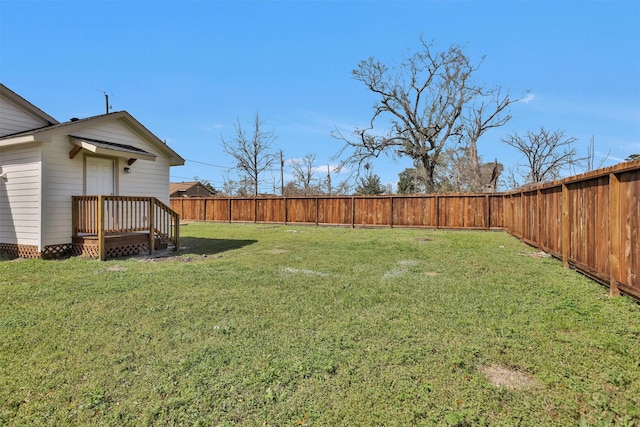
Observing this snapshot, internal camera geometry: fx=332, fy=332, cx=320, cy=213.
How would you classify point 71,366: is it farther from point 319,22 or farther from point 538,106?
point 538,106

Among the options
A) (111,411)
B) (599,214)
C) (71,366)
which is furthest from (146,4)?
(599,214)

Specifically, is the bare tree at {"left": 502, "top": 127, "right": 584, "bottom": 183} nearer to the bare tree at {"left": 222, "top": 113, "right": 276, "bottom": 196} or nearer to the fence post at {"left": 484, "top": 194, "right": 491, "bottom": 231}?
the fence post at {"left": 484, "top": 194, "right": 491, "bottom": 231}

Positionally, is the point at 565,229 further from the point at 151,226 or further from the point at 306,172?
the point at 306,172

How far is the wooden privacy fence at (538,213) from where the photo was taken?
372 cm

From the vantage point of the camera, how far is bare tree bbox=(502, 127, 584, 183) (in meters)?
23.6

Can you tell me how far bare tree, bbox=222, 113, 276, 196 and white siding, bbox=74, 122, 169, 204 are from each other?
1879cm

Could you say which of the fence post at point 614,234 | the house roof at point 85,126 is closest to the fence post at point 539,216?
the fence post at point 614,234

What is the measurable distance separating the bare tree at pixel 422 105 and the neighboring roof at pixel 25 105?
58.0ft

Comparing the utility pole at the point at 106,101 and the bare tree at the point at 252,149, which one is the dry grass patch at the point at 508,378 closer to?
the utility pole at the point at 106,101

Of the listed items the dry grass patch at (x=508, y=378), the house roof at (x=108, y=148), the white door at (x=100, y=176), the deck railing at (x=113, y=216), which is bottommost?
the dry grass patch at (x=508, y=378)

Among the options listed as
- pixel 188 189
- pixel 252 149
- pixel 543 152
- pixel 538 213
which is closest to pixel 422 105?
pixel 543 152

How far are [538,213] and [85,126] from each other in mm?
10817

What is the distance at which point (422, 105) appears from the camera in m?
23.6

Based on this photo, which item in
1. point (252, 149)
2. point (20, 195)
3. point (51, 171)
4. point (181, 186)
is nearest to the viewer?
point (51, 171)
